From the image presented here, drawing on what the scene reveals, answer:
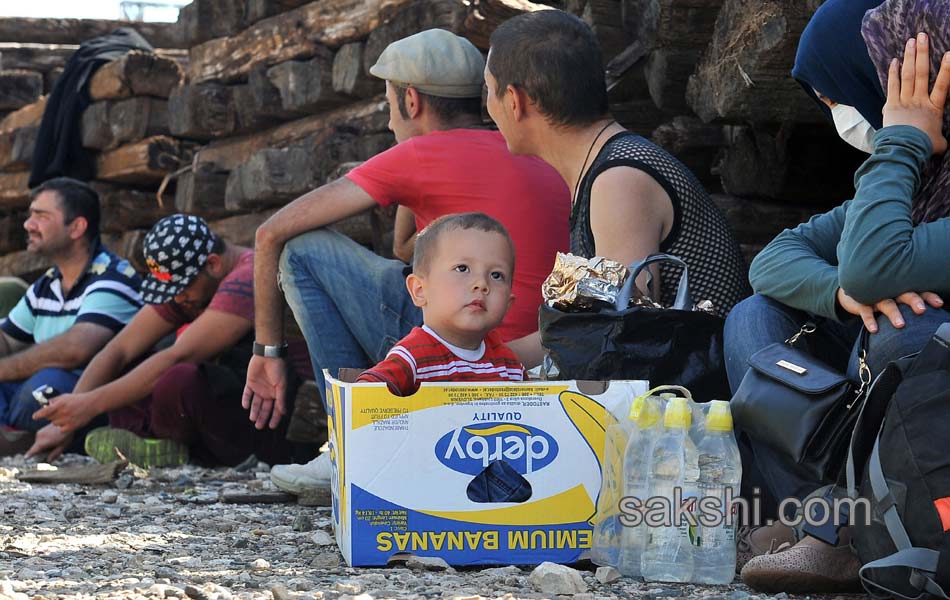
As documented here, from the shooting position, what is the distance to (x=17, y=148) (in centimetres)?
1019

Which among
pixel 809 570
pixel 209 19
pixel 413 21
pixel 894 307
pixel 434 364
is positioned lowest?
pixel 809 570

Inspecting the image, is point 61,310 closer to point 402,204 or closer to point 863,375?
point 402,204

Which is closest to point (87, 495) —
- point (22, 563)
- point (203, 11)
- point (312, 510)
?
point (312, 510)

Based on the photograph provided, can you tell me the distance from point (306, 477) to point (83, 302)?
2.77m

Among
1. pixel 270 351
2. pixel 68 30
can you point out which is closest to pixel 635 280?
pixel 270 351

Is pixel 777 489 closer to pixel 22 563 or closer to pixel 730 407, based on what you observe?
pixel 730 407

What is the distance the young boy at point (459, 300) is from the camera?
346cm

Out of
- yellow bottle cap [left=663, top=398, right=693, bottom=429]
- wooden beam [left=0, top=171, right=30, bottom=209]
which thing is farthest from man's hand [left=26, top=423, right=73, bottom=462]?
wooden beam [left=0, top=171, right=30, bottom=209]

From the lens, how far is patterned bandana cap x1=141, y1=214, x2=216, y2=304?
5785 mm

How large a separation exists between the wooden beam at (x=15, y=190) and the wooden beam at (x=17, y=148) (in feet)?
0.22

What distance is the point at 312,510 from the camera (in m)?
4.29

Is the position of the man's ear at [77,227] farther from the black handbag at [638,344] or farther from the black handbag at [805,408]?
the black handbag at [805,408]

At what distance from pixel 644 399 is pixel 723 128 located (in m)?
2.71

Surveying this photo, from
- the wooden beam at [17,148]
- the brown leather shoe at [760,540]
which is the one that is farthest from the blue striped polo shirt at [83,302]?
the brown leather shoe at [760,540]
